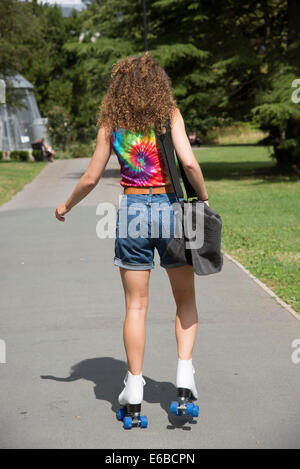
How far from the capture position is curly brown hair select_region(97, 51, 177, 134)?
3717 millimetres

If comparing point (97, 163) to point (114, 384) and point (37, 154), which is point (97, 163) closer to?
point (114, 384)

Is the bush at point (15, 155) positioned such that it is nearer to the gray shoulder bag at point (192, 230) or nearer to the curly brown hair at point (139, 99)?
the curly brown hair at point (139, 99)

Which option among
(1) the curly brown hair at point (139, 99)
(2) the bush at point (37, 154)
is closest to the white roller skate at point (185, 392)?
(1) the curly brown hair at point (139, 99)

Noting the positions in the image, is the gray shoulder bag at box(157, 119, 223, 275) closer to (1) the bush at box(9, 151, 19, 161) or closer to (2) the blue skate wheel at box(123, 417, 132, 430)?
(2) the blue skate wheel at box(123, 417, 132, 430)

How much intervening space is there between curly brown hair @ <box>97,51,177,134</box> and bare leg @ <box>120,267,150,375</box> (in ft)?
2.60

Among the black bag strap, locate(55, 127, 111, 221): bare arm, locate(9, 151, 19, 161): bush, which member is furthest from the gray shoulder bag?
locate(9, 151, 19, 161): bush

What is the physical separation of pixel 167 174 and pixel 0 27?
34.7 meters

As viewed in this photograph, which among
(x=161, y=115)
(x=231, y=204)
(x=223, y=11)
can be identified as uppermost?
(x=223, y=11)

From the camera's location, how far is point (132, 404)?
150 inches

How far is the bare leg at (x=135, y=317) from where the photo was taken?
3.85 metres

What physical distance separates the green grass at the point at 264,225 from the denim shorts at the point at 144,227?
2988 millimetres

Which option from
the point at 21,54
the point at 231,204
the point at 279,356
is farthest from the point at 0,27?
the point at 279,356

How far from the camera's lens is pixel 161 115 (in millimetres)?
3691

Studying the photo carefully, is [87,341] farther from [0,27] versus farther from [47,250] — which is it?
[0,27]
